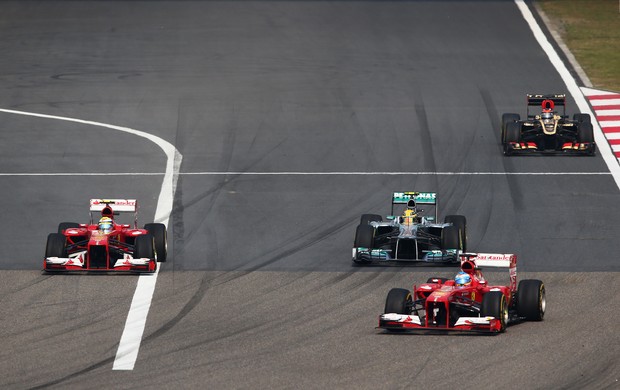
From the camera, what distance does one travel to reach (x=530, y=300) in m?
27.6

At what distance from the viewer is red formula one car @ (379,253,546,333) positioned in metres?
26.8

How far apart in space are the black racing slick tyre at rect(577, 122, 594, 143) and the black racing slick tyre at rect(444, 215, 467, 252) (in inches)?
337

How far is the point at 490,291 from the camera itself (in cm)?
2716

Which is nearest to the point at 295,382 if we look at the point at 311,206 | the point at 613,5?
the point at 311,206

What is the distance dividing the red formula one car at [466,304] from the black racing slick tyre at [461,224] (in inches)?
162

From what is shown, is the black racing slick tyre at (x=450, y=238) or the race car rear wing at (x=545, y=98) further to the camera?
the race car rear wing at (x=545, y=98)

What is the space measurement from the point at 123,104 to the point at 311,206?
37.3ft

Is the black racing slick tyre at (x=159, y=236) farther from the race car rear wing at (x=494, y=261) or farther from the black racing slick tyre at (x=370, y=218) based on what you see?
the race car rear wing at (x=494, y=261)

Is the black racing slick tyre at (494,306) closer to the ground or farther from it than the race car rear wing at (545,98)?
closer to the ground

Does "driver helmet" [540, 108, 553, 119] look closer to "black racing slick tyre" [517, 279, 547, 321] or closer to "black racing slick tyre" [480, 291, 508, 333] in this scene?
"black racing slick tyre" [517, 279, 547, 321]

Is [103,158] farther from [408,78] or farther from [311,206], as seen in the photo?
[408,78]

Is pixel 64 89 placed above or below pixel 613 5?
below

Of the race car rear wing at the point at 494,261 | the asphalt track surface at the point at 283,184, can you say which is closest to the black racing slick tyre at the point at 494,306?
the asphalt track surface at the point at 283,184

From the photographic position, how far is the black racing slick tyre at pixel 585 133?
40812 mm
